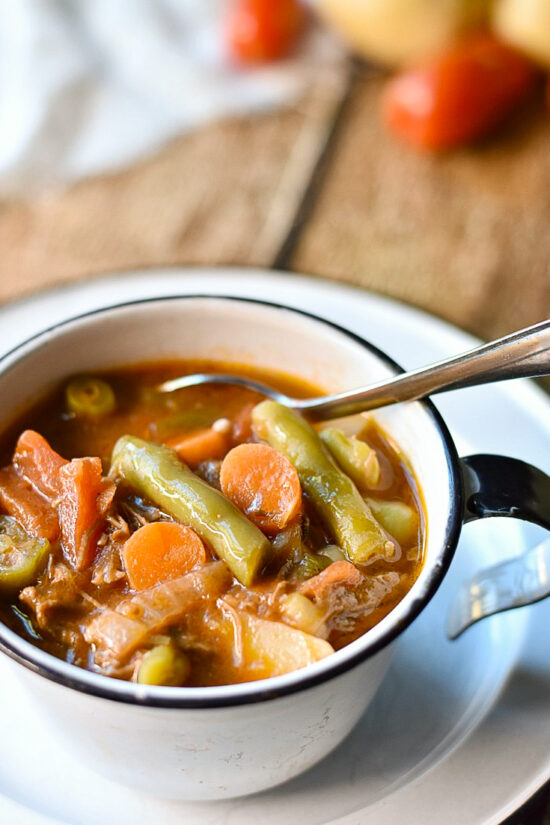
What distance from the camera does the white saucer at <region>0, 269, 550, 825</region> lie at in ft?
5.30

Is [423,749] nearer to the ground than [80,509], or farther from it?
nearer to the ground

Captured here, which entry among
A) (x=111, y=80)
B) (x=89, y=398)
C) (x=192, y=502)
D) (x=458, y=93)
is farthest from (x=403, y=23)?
(x=192, y=502)

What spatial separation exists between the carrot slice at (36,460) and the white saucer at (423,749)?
15.6 inches

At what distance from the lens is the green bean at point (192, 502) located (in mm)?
1638

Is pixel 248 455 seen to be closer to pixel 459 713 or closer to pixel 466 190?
pixel 459 713

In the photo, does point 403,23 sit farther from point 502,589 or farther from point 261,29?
point 502,589

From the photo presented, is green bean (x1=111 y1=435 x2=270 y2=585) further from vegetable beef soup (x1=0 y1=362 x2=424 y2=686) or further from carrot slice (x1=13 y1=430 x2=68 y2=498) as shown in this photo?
carrot slice (x1=13 y1=430 x2=68 y2=498)

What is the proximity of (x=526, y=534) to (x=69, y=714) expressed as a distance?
1.10 metres

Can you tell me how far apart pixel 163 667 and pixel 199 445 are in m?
0.59

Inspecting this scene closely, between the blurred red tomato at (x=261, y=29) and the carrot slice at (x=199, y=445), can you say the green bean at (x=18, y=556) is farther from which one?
the blurred red tomato at (x=261, y=29)

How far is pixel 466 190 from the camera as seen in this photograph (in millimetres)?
3668

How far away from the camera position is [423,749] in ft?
5.67

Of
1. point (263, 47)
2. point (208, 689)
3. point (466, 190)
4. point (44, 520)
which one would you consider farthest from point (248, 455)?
point (263, 47)

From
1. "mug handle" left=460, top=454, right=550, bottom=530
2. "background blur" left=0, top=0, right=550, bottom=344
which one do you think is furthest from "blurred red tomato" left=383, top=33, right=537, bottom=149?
"mug handle" left=460, top=454, right=550, bottom=530
